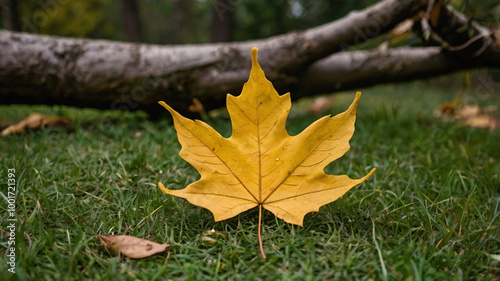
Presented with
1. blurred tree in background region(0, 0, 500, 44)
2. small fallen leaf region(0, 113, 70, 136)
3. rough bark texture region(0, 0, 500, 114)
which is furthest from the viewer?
blurred tree in background region(0, 0, 500, 44)

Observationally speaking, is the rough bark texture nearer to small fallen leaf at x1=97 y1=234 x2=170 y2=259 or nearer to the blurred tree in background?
the blurred tree in background

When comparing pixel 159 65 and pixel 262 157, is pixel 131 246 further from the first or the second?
pixel 159 65

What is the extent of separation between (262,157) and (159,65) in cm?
141

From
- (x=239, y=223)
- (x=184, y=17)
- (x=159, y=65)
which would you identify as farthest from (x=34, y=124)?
(x=184, y=17)

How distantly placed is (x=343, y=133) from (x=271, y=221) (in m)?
0.36

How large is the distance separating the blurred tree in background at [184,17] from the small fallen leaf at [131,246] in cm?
230

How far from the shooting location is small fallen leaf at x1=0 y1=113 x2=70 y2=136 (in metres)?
1.90

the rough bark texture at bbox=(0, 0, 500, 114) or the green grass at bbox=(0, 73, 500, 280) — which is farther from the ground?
the rough bark texture at bbox=(0, 0, 500, 114)

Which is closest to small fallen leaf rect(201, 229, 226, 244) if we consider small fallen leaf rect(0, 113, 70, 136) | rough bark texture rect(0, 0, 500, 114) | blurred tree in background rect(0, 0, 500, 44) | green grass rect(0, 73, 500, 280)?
green grass rect(0, 73, 500, 280)

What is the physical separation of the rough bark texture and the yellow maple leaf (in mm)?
1246

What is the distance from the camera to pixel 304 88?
249 centimetres

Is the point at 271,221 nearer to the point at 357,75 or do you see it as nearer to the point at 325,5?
the point at 357,75

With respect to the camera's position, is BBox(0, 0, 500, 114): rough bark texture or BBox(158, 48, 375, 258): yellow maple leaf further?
BBox(0, 0, 500, 114): rough bark texture

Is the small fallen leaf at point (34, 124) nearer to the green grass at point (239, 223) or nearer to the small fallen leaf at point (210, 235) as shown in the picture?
the green grass at point (239, 223)
